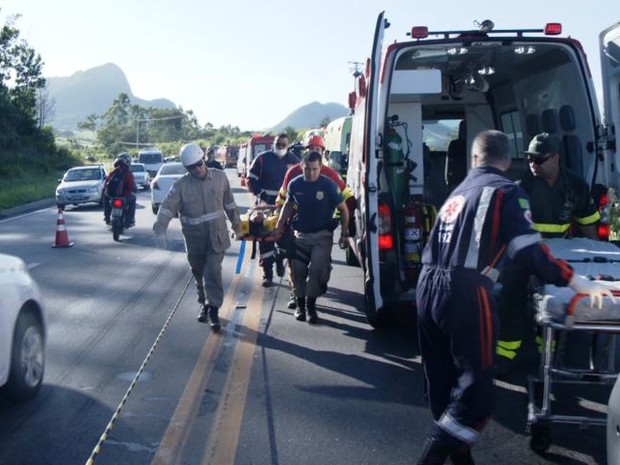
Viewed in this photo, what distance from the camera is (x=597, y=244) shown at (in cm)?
550

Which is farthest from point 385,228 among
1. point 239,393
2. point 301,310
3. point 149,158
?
point 149,158

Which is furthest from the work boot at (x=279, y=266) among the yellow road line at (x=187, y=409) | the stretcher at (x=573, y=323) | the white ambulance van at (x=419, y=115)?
the stretcher at (x=573, y=323)

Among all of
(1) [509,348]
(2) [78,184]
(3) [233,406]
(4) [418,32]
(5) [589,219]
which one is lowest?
(3) [233,406]

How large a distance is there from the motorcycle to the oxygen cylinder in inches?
337

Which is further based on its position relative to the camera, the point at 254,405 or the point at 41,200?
the point at 41,200

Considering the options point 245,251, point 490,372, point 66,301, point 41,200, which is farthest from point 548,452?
point 41,200

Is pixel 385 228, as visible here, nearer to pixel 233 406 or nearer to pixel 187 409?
pixel 233 406

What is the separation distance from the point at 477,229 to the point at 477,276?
24cm

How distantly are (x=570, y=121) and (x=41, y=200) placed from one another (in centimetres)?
2705

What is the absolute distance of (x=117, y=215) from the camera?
49.4ft

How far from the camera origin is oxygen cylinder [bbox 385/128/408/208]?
24.8 feet

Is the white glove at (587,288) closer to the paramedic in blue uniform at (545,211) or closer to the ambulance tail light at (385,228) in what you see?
the paramedic in blue uniform at (545,211)

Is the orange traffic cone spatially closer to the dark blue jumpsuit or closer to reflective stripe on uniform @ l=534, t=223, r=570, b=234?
reflective stripe on uniform @ l=534, t=223, r=570, b=234

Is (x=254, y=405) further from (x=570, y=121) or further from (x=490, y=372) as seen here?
(x=570, y=121)
